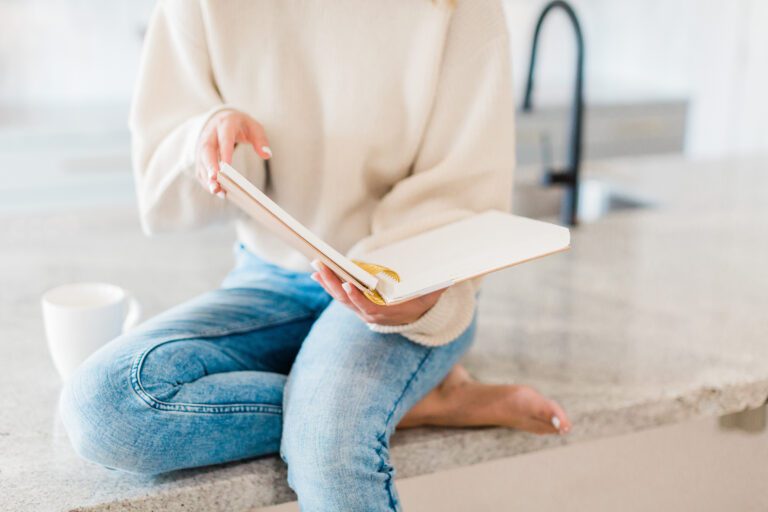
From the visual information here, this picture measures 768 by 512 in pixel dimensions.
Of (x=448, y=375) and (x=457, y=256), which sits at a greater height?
(x=457, y=256)

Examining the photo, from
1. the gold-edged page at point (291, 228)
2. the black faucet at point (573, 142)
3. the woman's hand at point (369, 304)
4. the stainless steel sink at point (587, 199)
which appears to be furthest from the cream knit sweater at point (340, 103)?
the stainless steel sink at point (587, 199)

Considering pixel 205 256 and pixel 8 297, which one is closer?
pixel 8 297

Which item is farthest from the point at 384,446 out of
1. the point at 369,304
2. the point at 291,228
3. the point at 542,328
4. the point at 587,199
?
the point at 587,199

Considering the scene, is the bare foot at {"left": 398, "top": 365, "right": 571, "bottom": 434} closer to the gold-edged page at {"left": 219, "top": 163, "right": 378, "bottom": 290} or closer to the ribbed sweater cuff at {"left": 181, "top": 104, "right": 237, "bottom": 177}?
the gold-edged page at {"left": 219, "top": 163, "right": 378, "bottom": 290}

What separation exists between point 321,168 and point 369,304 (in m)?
0.29

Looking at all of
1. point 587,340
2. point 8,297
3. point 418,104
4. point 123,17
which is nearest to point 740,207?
point 587,340

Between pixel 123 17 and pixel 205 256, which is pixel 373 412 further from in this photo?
pixel 123 17

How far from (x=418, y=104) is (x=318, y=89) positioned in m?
0.13

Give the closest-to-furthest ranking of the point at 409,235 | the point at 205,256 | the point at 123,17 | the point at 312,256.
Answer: the point at 312,256, the point at 409,235, the point at 205,256, the point at 123,17

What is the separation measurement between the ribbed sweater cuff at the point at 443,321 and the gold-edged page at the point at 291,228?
0.56ft

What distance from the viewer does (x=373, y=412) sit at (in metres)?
0.93

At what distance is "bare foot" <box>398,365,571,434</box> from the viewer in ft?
3.48

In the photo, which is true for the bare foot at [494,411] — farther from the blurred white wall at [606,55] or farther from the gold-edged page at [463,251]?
the blurred white wall at [606,55]

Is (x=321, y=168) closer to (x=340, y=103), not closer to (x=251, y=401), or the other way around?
(x=340, y=103)
